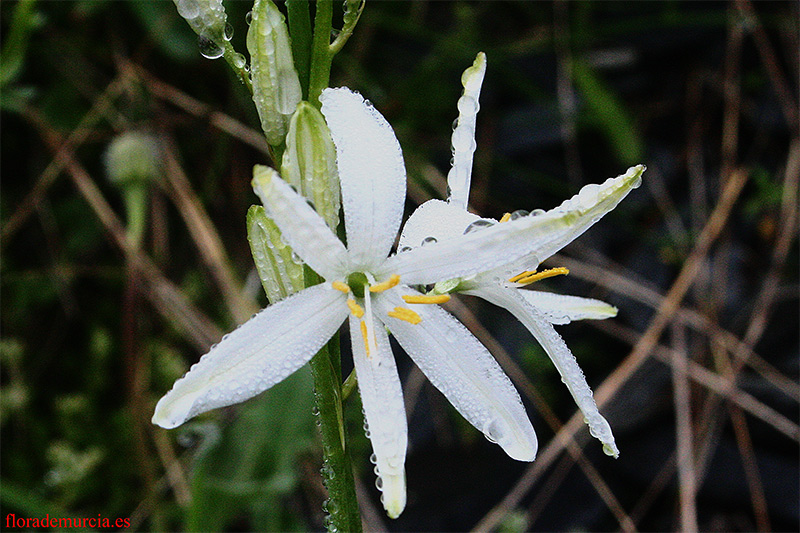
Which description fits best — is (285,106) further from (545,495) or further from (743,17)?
(743,17)

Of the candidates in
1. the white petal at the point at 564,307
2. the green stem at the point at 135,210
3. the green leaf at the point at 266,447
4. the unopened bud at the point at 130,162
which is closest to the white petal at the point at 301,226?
the white petal at the point at 564,307

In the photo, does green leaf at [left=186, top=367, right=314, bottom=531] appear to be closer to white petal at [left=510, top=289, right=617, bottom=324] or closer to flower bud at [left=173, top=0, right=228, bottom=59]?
white petal at [left=510, top=289, right=617, bottom=324]

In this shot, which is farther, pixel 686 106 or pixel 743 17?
pixel 686 106

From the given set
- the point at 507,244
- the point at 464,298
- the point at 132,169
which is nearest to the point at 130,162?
the point at 132,169

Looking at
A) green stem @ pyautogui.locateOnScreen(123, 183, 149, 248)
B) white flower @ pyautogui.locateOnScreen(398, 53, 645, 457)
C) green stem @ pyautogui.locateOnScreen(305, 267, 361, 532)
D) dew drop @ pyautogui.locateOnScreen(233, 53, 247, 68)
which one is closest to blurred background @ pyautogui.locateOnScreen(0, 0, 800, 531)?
green stem @ pyautogui.locateOnScreen(123, 183, 149, 248)

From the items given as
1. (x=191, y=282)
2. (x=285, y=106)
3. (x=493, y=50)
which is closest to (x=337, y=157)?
(x=285, y=106)

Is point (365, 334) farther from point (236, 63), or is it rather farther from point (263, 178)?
point (236, 63)
